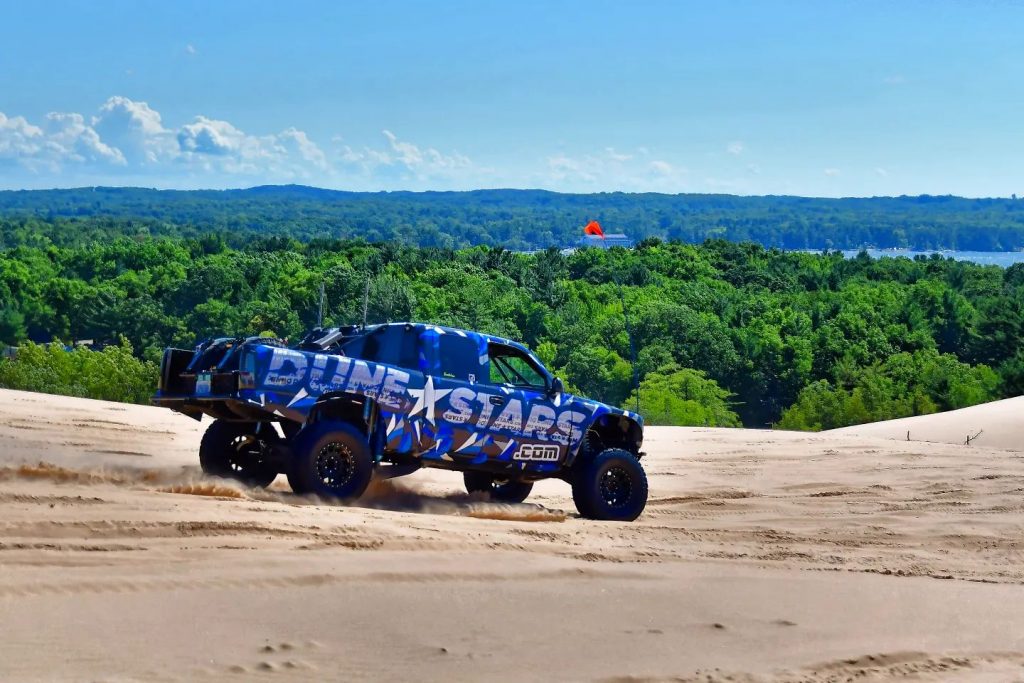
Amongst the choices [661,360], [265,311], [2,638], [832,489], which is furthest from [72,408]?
[661,360]

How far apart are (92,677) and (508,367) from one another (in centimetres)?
771

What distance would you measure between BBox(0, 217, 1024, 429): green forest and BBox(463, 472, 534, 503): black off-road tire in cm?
4329

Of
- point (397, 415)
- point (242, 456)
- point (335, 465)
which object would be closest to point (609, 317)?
point (242, 456)

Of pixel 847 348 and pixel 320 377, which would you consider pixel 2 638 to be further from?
pixel 847 348

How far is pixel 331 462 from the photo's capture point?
11.8 metres

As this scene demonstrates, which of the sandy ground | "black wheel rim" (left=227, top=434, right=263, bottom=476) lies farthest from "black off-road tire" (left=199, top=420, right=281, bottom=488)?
the sandy ground

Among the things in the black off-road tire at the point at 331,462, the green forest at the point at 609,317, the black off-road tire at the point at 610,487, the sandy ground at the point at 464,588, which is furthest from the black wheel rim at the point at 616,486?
the green forest at the point at 609,317

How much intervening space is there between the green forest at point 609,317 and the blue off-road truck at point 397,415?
44233mm

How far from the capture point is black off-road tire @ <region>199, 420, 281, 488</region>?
12.9 m

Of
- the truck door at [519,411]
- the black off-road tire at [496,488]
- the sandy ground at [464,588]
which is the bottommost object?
the black off-road tire at [496,488]

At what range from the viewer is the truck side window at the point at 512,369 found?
13.4 meters

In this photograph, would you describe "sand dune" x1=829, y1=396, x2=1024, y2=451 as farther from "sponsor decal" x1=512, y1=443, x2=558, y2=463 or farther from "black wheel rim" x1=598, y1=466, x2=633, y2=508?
"sponsor decal" x1=512, y1=443, x2=558, y2=463

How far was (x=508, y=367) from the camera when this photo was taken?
44.4ft

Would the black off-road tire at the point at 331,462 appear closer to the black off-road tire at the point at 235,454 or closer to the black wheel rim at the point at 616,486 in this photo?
the black off-road tire at the point at 235,454
